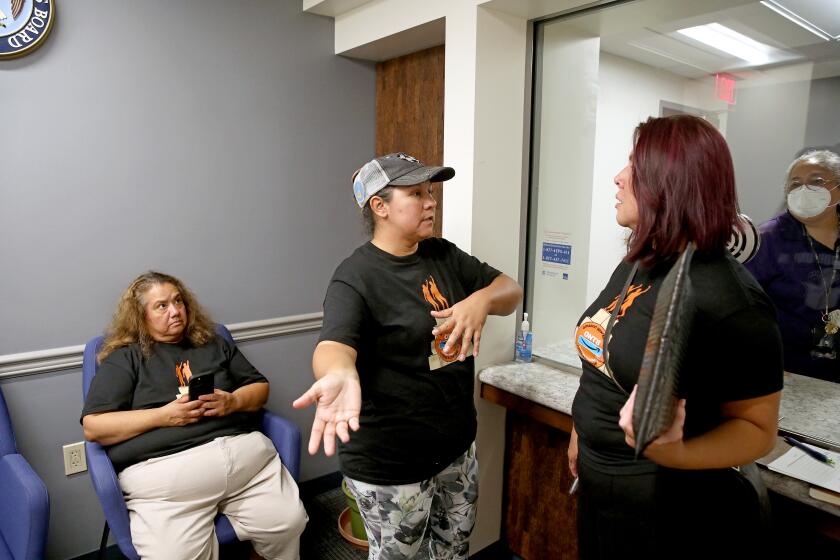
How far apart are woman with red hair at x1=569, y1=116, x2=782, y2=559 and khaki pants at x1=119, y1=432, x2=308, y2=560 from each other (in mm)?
1114

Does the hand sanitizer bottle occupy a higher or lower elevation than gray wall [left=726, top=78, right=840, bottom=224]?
lower

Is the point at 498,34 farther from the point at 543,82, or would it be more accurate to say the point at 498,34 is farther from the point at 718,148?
the point at 718,148

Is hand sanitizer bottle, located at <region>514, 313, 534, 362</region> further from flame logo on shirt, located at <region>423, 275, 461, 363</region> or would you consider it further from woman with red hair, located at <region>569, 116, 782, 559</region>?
woman with red hair, located at <region>569, 116, 782, 559</region>

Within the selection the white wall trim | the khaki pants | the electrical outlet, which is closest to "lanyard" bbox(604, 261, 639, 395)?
the khaki pants

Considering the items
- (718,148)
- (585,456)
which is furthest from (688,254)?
(585,456)

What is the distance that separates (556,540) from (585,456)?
3.29 feet

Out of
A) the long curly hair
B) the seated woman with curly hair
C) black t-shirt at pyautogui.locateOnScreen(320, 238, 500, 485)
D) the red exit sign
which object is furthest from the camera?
the long curly hair

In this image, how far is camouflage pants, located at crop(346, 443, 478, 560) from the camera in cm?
136

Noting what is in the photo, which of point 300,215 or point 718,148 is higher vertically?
point 718,148

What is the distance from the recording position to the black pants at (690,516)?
95 cm

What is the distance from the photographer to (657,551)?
3.21 ft

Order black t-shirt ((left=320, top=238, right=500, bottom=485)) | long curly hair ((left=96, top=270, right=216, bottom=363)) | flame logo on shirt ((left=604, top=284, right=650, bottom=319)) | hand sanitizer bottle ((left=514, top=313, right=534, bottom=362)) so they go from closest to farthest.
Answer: flame logo on shirt ((left=604, top=284, right=650, bottom=319)), black t-shirt ((left=320, top=238, right=500, bottom=485)), long curly hair ((left=96, top=270, right=216, bottom=363)), hand sanitizer bottle ((left=514, top=313, right=534, bottom=362))

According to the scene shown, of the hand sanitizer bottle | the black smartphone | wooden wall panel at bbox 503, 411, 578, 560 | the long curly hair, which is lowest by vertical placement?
wooden wall panel at bbox 503, 411, 578, 560

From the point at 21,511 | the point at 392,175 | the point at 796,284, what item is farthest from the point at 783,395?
the point at 21,511
